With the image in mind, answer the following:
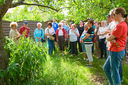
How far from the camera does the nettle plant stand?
3.13 meters

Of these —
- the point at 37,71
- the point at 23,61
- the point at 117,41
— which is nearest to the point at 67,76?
the point at 37,71

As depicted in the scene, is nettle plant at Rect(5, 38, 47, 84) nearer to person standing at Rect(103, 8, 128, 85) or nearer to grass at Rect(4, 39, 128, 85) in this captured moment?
grass at Rect(4, 39, 128, 85)

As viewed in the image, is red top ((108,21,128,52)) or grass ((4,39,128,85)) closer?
red top ((108,21,128,52))

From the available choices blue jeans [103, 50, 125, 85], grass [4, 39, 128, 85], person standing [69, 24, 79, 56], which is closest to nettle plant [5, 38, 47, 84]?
grass [4, 39, 128, 85]

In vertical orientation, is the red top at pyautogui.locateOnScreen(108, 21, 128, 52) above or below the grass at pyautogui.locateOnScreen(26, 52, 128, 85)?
above

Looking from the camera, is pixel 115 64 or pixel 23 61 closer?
pixel 115 64

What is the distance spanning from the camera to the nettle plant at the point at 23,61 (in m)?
3.13

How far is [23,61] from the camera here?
319 centimetres

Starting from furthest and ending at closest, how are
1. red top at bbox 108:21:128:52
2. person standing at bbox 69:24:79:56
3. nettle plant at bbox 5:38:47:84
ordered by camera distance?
person standing at bbox 69:24:79:56, nettle plant at bbox 5:38:47:84, red top at bbox 108:21:128:52

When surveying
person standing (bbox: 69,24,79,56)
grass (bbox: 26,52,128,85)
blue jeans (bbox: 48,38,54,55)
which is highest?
person standing (bbox: 69,24,79,56)

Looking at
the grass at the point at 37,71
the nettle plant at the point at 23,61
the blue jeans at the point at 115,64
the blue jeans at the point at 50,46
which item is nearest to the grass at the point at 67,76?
the grass at the point at 37,71

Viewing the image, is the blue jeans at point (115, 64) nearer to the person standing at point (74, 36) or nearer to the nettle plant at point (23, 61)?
the nettle plant at point (23, 61)

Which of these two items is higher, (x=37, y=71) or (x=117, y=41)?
(x=117, y=41)

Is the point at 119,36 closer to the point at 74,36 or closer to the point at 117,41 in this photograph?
the point at 117,41
